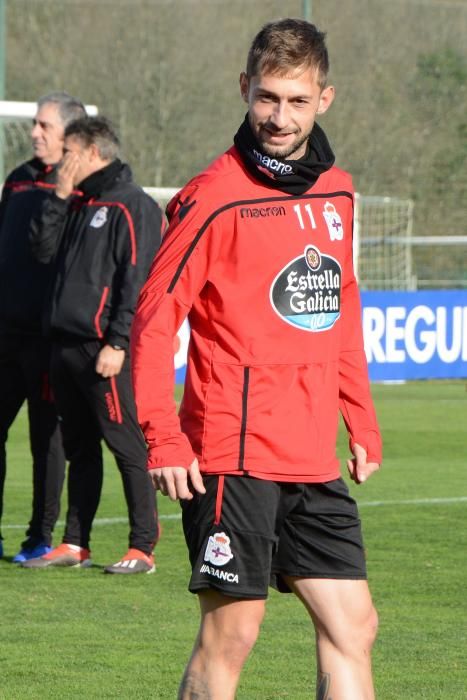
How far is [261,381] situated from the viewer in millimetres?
4152

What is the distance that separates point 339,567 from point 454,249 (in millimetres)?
28386

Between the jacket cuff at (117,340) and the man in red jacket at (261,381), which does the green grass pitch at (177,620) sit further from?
the man in red jacket at (261,381)

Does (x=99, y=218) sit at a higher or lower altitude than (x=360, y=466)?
higher

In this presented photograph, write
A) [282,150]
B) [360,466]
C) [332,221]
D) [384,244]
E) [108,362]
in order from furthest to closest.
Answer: [384,244], [108,362], [360,466], [332,221], [282,150]

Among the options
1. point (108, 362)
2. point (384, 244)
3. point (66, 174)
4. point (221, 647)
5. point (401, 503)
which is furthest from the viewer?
point (384, 244)

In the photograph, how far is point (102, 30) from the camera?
1587 inches

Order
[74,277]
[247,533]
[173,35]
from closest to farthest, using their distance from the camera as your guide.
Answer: [247,533]
[74,277]
[173,35]

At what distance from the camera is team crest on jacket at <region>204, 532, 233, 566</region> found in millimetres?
4082

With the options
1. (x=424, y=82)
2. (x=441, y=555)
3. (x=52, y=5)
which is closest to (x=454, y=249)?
(x=424, y=82)

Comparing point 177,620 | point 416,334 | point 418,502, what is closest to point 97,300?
point 177,620

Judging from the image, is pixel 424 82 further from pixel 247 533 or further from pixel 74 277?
pixel 247 533

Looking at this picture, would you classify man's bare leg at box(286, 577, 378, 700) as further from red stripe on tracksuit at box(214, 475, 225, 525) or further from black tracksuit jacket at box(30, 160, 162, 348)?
black tracksuit jacket at box(30, 160, 162, 348)

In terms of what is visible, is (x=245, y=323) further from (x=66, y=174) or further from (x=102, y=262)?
(x=66, y=174)

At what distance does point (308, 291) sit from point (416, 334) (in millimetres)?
16156
